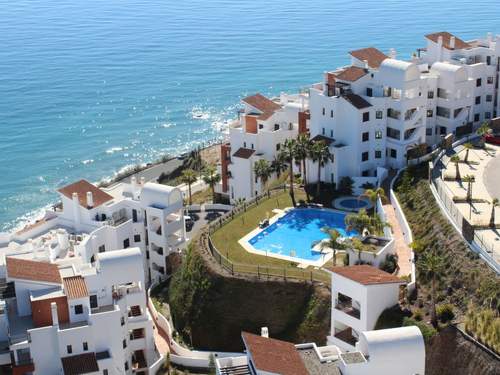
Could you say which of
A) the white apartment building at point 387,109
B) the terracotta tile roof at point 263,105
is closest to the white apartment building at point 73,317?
the white apartment building at point 387,109

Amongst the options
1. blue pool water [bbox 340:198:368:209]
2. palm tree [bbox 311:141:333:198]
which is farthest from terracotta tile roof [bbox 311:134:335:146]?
blue pool water [bbox 340:198:368:209]

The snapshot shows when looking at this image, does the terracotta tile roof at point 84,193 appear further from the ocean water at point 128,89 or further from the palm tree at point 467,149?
the palm tree at point 467,149

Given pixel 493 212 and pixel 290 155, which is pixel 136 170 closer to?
pixel 290 155

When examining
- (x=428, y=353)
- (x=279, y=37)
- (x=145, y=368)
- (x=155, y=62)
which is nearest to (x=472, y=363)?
(x=428, y=353)

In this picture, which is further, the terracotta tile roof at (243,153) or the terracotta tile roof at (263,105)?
the terracotta tile roof at (263,105)

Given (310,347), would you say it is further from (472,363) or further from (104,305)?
(104,305)
